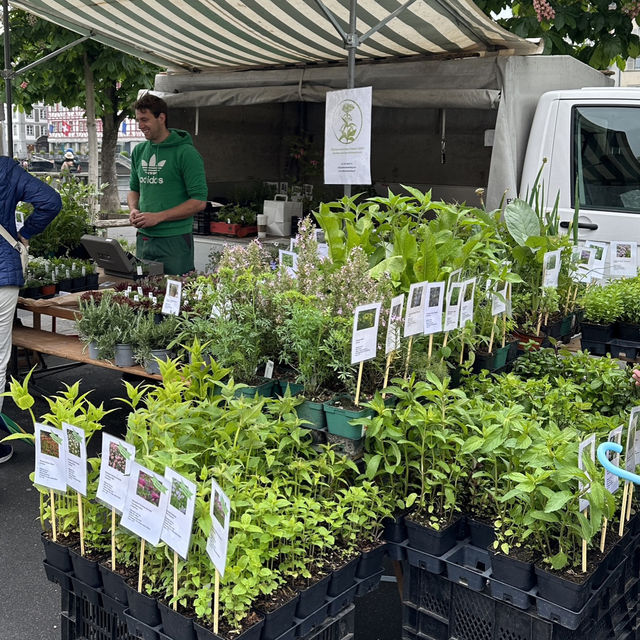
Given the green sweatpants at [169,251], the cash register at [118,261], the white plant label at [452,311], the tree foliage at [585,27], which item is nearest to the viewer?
the white plant label at [452,311]

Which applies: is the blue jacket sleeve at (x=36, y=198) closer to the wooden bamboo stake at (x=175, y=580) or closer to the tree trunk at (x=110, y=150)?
the wooden bamboo stake at (x=175, y=580)

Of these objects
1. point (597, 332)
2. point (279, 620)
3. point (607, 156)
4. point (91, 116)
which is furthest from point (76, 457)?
point (91, 116)

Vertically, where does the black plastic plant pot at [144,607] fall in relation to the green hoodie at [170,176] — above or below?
below

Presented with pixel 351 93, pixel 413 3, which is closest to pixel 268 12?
pixel 413 3

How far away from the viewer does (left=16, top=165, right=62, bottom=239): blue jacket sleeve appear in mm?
A: 3924

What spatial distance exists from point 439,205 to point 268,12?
3447mm

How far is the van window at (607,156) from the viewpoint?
5.07 meters

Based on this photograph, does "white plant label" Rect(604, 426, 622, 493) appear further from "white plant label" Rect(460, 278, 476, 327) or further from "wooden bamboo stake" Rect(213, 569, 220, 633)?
"wooden bamboo stake" Rect(213, 569, 220, 633)

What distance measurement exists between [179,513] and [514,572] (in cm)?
91

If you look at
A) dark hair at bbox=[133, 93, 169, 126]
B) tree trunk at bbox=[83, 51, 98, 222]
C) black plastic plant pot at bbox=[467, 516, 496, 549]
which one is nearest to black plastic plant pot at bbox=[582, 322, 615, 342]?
black plastic plant pot at bbox=[467, 516, 496, 549]

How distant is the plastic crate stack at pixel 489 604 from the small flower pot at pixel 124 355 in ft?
5.93

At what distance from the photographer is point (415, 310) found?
2533mm

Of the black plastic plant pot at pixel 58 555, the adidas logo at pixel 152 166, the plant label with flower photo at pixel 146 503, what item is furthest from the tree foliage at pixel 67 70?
the plant label with flower photo at pixel 146 503

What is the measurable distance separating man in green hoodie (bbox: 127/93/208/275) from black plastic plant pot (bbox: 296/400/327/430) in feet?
9.36
